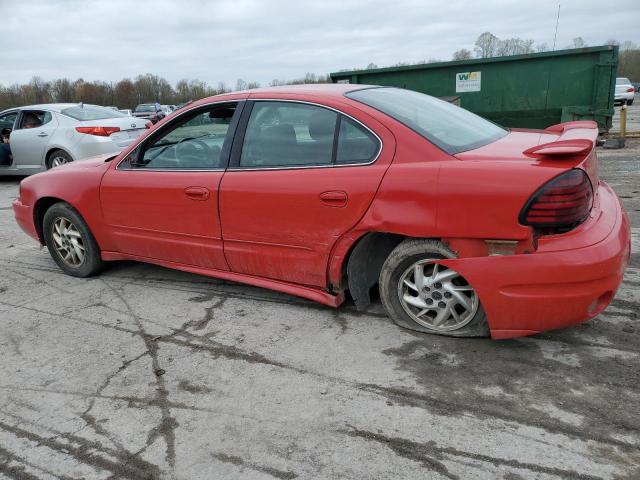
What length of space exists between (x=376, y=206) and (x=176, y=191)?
61.9 inches

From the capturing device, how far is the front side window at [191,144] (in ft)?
12.5

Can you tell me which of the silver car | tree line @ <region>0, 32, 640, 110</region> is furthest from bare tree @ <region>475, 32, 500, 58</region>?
tree line @ <region>0, 32, 640, 110</region>

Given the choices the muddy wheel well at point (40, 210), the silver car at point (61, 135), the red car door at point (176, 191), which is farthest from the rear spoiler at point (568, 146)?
the silver car at point (61, 135)

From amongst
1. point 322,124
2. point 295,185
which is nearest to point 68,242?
point 295,185

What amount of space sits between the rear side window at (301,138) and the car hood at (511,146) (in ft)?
1.89

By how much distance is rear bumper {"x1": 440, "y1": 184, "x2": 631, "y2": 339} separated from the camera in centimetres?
268

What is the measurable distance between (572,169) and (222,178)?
2.18 meters

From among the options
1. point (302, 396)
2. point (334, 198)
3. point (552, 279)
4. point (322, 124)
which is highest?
point (322, 124)

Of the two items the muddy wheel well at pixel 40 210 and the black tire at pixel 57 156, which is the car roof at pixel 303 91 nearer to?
the muddy wheel well at pixel 40 210

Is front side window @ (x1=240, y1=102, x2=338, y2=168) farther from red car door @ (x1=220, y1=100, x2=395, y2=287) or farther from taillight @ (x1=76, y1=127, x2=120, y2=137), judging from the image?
taillight @ (x1=76, y1=127, x2=120, y2=137)

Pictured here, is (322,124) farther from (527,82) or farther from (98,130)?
(527,82)

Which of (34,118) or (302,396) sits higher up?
(34,118)

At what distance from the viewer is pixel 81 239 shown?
15.2 ft

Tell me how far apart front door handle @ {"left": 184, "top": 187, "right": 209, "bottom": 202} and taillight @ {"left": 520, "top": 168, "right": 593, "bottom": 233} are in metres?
2.09
